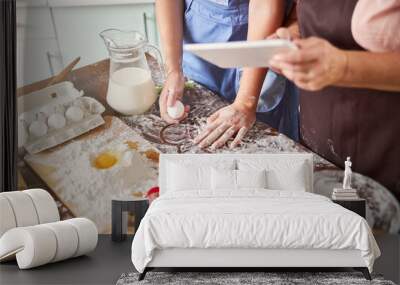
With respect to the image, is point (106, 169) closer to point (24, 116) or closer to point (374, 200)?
point (24, 116)

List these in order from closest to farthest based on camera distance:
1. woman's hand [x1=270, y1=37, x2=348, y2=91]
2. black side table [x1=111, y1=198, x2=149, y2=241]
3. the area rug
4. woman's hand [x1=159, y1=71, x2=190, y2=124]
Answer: woman's hand [x1=270, y1=37, x2=348, y2=91]
the area rug
black side table [x1=111, y1=198, x2=149, y2=241]
woman's hand [x1=159, y1=71, x2=190, y2=124]

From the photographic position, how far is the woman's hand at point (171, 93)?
673 centimetres

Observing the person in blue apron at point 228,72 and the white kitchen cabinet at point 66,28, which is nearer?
the person in blue apron at point 228,72

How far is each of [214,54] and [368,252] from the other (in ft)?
5.44

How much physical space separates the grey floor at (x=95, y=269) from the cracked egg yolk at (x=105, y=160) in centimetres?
93

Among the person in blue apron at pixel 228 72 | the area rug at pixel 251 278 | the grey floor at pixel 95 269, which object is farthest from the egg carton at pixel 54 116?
the area rug at pixel 251 278

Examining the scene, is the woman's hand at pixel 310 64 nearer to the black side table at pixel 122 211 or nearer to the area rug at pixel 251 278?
the area rug at pixel 251 278

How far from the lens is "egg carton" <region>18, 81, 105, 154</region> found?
6.90 metres

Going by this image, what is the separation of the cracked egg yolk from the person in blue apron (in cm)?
61

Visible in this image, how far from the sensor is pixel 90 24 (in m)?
6.88

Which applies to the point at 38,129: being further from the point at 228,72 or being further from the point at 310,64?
the point at 310,64

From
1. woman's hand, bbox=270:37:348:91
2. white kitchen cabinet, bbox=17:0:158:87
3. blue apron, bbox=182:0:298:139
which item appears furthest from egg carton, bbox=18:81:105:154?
woman's hand, bbox=270:37:348:91

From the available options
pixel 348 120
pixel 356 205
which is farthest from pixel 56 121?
pixel 356 205

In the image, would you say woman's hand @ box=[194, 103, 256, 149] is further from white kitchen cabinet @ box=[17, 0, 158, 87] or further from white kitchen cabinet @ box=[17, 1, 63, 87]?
white kitchen cabinet @ box=[17, 1, 63, 87]
